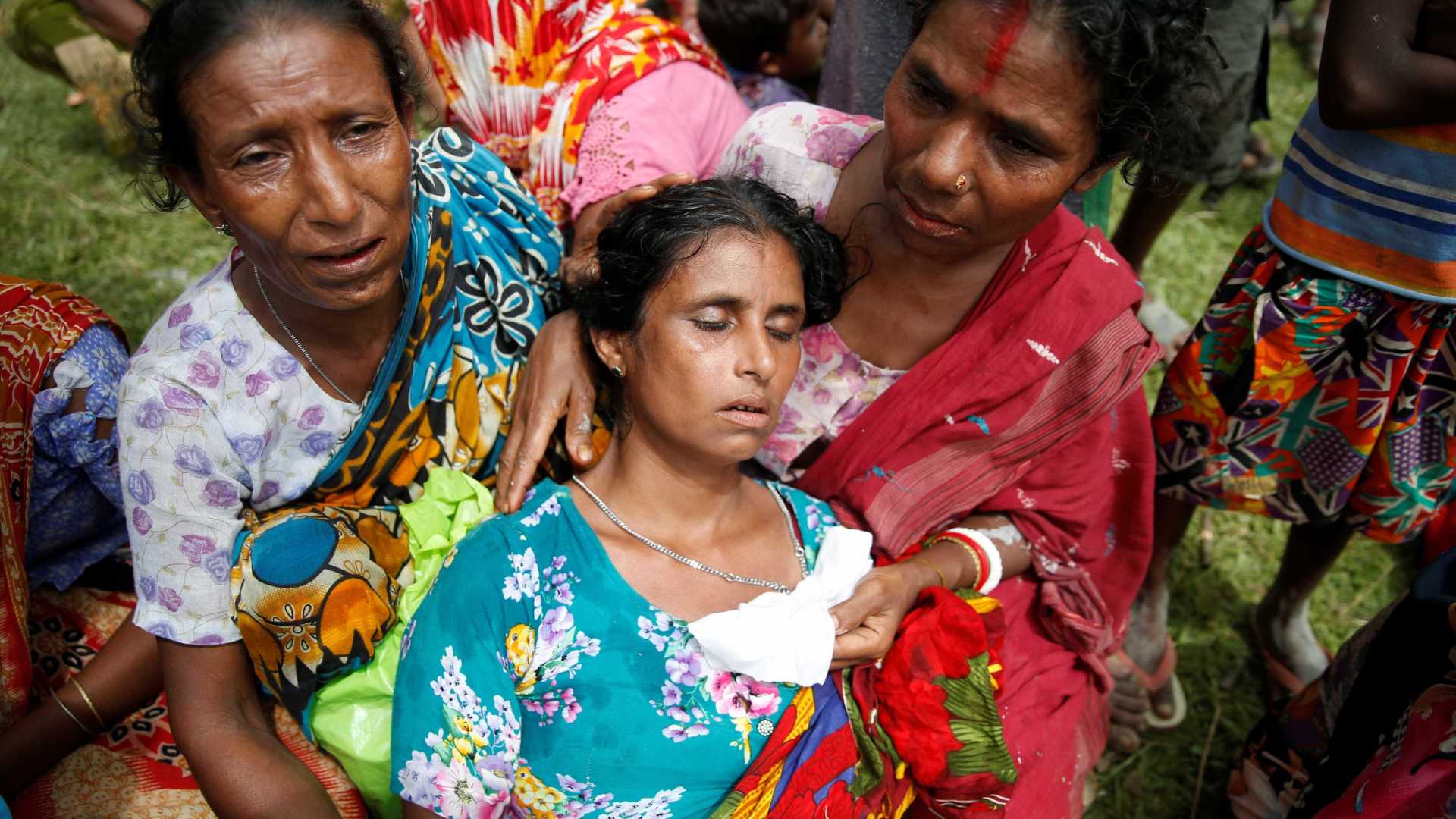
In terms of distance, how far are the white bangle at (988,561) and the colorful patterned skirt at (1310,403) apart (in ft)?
2.60

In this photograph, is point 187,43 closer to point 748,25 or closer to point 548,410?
point 548,410

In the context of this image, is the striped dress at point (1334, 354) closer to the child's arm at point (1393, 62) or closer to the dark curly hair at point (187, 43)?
the child's arm at point (1393, 62)

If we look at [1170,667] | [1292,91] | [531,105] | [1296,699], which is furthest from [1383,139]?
[1292,91]

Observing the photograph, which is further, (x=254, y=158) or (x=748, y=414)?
(x=748, y=414)

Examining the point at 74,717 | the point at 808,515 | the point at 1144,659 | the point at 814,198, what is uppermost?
the point at 814,198

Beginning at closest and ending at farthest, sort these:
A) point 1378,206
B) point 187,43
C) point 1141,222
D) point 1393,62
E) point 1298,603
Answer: point 187,43 → point 1393,62 → point 1378,206 → point 1298,603 → point 1141,222

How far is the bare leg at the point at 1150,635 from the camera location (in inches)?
123

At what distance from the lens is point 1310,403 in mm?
2672

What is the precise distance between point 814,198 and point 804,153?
12 centimetres

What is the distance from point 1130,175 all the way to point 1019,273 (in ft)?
1.08

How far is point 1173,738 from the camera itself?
3.20 m

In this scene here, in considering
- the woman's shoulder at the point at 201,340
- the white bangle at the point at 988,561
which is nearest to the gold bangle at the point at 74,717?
the woman's shoulder at the point at 201,340

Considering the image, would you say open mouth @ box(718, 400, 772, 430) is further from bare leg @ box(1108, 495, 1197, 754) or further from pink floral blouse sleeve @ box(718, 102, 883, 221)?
bare leg @ box(1108, 495, 1197, 754)

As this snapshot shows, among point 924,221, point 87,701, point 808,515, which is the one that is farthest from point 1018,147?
point 87,701
